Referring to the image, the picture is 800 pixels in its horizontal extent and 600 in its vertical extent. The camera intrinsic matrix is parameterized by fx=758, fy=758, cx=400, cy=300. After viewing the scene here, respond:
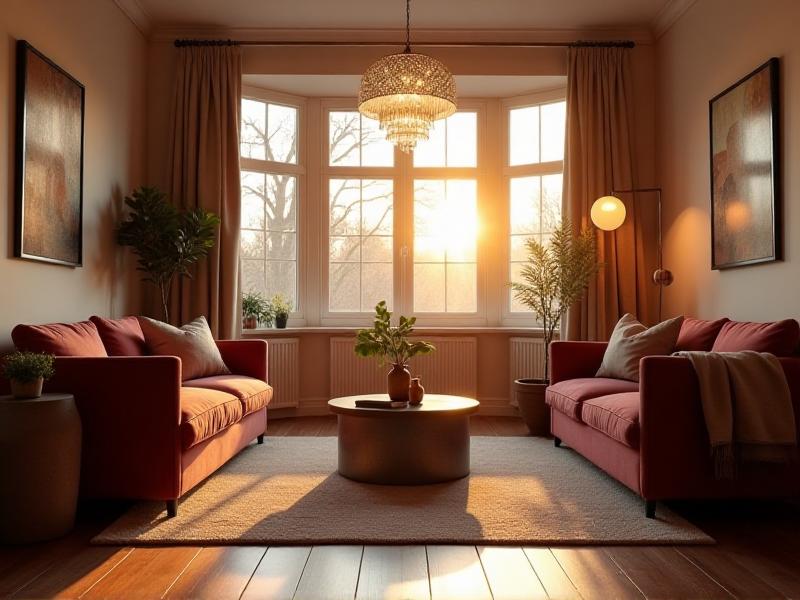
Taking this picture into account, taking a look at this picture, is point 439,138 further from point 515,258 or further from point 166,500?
point 166,500

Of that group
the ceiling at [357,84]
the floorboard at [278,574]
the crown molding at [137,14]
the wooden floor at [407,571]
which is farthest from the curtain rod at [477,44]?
the floorboard at [278,574]

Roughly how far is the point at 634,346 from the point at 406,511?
1887mm

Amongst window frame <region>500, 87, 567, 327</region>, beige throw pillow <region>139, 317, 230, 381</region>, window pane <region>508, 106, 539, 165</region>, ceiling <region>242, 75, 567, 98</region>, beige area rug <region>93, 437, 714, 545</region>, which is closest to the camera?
beige area rug <region>93, 437, 714, 545</region>

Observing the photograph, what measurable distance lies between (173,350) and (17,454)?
158 cm

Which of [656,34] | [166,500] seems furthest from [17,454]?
[656,34]

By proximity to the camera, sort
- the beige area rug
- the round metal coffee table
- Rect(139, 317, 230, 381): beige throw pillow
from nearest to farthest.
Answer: the beige area rug < the round metal coffee table < Rect(139, 317, 230, 381): beige throw pillow

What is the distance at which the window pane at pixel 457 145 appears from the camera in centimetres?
689

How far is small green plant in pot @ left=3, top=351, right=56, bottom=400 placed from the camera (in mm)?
3020

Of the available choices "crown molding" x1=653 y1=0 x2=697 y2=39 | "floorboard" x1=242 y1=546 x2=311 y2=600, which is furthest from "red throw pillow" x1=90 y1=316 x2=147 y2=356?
"crown molding" x1=653 y1=0 x2=697 y2=39

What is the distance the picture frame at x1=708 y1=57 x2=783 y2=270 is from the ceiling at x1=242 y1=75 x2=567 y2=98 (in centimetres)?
176

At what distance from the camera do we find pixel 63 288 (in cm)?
441

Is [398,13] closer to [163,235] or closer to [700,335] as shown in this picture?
[163,235]

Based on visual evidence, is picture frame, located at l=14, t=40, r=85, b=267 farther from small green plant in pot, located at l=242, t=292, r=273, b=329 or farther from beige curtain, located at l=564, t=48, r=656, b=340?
beige curtain, located at l=564, t=48, r=656, b=340

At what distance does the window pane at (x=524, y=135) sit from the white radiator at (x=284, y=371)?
2.56m
